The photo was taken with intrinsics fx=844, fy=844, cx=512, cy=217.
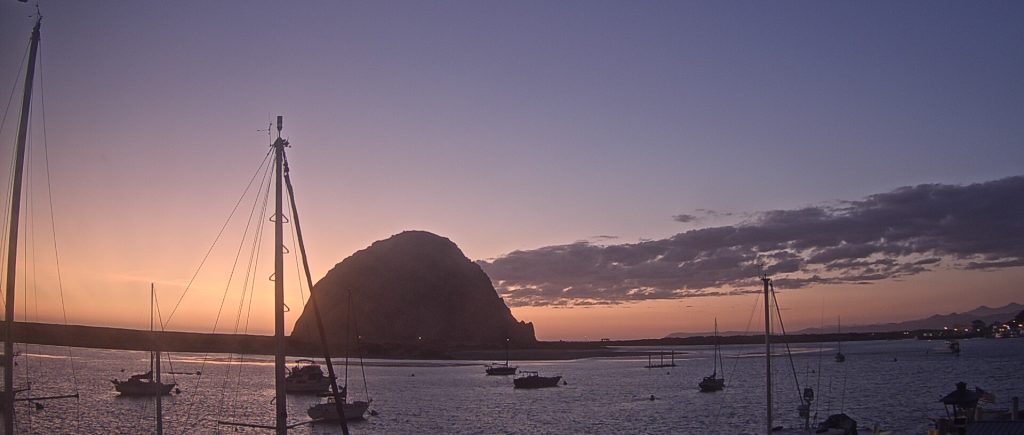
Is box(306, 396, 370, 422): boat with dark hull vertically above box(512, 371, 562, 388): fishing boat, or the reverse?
box(306, 396, 370, 422): boat with dark hull

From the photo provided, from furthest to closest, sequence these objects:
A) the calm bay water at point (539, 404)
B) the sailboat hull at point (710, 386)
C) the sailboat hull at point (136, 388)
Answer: the sailboat hull at point (710, 386) < the sailboat hull at point (136, 388) < the calm bay water at point (539, 404)

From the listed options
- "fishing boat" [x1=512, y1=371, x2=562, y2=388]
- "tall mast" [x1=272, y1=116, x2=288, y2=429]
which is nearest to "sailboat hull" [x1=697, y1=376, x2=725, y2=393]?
"fishing boat" [x1=512, y1=371, x2=562, y2=388]

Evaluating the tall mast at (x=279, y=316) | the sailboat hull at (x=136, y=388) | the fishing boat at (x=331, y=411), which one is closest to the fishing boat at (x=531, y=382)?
the fishing boat at (x=331, y=411)

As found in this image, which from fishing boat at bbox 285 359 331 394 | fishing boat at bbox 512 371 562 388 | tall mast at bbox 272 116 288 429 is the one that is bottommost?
fishing boat at bbox 512 371 562 388

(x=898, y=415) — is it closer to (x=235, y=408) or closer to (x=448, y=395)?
(x=448, y=395)

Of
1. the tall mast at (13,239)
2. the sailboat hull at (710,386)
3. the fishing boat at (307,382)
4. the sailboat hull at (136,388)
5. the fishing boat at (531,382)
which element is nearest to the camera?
the tall mast at (13,239)

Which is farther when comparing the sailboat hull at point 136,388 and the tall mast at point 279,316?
the sailboat hull at point 136,388

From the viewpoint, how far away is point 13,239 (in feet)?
59.7

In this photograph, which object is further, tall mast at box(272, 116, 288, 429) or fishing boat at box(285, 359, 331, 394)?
fishing boat at box(285, 359, 331, 394)

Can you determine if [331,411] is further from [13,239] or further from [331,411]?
[13,239]

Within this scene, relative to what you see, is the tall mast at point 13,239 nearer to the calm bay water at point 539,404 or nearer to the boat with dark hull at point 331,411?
the calm bay water at point 539,404

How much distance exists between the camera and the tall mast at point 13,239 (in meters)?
18.2

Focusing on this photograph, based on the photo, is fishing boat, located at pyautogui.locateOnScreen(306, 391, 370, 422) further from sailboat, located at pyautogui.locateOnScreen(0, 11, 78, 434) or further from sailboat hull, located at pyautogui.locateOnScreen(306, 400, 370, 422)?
sailboat, located at pyautogui.locateOnScreen(0, 11, 78, 434)

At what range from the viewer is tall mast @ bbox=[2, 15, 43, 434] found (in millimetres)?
18203
